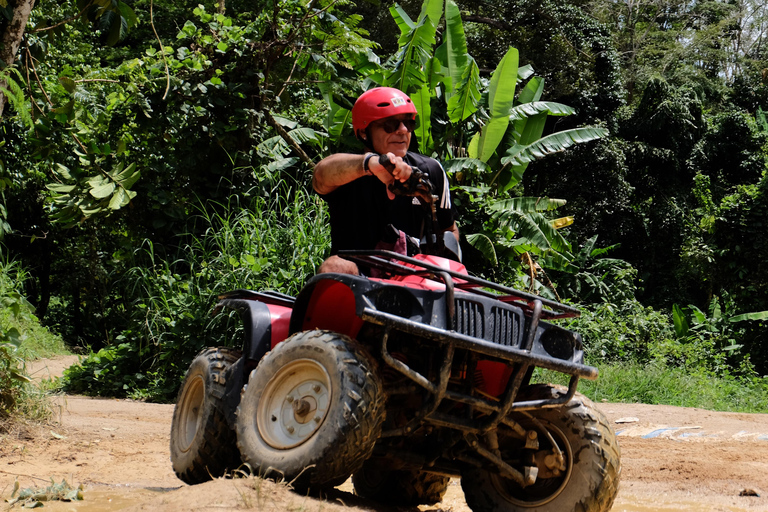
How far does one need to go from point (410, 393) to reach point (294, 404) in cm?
50

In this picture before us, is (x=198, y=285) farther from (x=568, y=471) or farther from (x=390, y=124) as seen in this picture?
(x=568, y=471)

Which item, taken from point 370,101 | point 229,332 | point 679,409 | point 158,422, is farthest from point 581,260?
point 370,101

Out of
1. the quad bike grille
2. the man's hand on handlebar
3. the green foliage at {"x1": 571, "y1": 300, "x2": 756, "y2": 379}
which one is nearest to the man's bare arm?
the man's hand on handlebar

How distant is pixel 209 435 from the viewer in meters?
3.67

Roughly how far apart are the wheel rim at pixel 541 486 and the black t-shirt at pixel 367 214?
1.17 metres

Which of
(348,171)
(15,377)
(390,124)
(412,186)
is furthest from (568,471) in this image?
(15,377)

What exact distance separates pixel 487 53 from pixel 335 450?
62.2 ft

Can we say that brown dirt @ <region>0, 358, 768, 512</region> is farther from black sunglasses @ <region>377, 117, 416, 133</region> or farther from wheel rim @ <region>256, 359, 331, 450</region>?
black sunglasses @ <region>377, 117, 416, 133</region>

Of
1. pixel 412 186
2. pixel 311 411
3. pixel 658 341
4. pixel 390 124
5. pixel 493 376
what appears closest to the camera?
pixel 311 411

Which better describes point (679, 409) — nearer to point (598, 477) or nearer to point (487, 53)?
point (598, 477)

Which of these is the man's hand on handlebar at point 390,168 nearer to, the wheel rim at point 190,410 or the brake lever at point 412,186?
the brake lever at point 412,186

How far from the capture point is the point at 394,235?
364 cm

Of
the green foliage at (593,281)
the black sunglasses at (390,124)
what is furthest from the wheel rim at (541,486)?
the green foliage at (593,281)

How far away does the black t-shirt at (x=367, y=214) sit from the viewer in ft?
12.2
